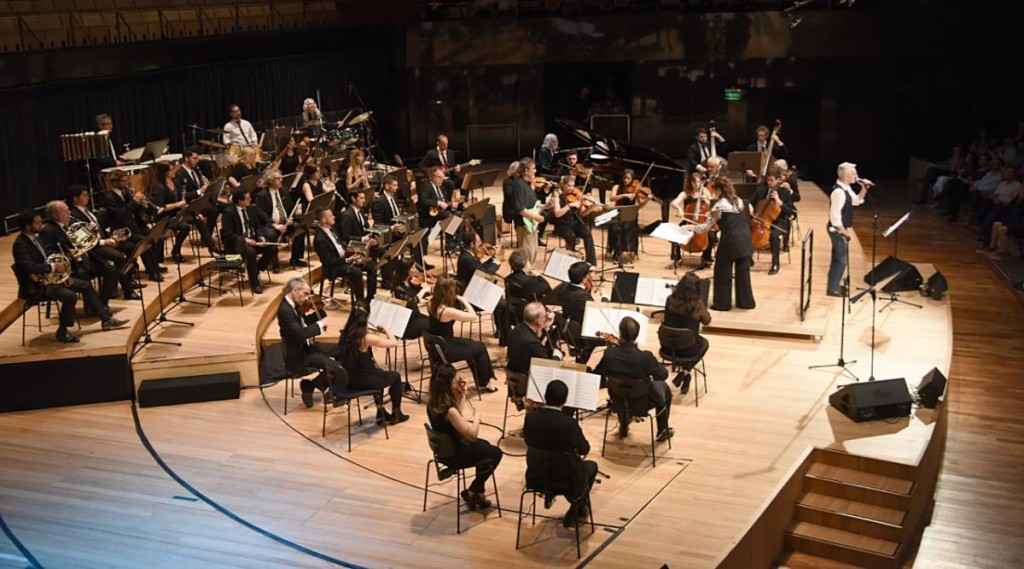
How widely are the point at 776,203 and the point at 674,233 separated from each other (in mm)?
1587

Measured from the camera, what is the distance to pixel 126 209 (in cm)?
1142

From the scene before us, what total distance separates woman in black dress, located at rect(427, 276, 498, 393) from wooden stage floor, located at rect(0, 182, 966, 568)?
1.05ft

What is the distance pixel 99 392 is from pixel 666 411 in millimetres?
5132

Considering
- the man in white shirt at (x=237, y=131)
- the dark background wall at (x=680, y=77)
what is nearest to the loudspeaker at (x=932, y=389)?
the man in white shirt at (x=237, y=131)

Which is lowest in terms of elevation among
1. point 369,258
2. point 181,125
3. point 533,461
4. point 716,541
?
point 716,541

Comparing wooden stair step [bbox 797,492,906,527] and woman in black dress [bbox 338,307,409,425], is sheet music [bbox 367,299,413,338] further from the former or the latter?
wooden stair step [bbox 797,492,906,527]

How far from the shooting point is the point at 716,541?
7211 mm

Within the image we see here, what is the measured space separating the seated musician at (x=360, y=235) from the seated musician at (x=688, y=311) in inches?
132

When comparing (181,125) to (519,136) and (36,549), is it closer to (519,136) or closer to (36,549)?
(519,136)

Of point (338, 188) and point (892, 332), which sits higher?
point (338, 188)

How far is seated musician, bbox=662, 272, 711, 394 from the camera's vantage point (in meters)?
9.18

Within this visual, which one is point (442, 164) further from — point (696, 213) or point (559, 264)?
point (559, 264)

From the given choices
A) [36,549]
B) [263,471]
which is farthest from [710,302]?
[36,549]

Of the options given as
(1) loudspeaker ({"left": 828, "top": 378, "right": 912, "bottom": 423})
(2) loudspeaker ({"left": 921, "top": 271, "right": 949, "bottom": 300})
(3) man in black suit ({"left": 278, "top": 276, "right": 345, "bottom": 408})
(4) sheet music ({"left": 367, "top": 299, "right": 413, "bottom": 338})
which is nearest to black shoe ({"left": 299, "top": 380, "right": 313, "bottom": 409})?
(3) man in black suit ({"left": 278, "top": 276, "right": 345, "bottom": 408})
